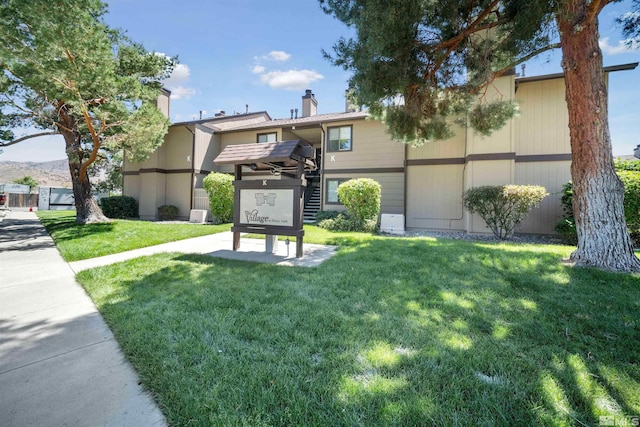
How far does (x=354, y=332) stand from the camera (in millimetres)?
2541

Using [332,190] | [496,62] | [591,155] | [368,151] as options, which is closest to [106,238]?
[332,190]

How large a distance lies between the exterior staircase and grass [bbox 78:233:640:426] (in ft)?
32.0

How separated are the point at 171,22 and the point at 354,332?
1036 cm

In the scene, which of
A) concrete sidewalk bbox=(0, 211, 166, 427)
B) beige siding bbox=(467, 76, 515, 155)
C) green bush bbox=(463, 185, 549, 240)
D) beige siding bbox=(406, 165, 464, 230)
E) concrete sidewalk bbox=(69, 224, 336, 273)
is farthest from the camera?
beige siding bbox=(406, 165, 464, 230)

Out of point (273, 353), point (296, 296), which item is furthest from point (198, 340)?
point (296, 296)

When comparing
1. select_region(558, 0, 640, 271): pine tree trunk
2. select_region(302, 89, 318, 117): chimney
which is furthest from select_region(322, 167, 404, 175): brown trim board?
select_region(558, 0, 640, 271): pine tree trunk

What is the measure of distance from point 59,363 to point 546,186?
→ 41.5 ft

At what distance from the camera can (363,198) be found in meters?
9.89

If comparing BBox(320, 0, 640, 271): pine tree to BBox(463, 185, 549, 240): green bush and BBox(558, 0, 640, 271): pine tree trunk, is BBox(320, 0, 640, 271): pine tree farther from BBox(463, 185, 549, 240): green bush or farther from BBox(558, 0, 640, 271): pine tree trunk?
BBox(463, 185, 549, 240): green bush

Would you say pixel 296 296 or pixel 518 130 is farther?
pixel 518 130

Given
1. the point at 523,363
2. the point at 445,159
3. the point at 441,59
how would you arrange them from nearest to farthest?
the point at 523,363 → the point at 441,59 → the point at 445,159

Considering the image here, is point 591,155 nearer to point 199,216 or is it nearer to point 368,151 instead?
point 368,151

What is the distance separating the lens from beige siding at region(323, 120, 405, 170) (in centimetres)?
→ 1217

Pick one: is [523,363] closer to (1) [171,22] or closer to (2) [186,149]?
(1) [171,22]
